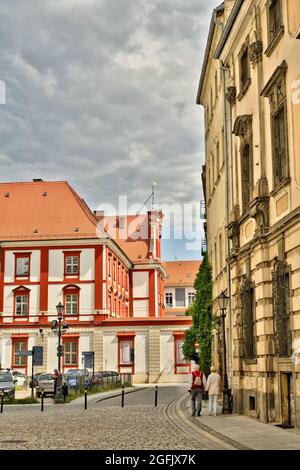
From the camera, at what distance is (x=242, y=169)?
23.4 m

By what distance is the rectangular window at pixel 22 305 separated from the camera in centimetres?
6650

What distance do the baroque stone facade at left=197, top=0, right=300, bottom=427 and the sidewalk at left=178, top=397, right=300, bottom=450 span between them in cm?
56

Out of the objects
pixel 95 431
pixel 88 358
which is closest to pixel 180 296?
pixel 88 358

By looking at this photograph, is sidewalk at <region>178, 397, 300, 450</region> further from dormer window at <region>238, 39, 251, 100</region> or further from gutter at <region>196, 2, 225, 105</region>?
gutter at <region>196, 2, 225, 105</region>

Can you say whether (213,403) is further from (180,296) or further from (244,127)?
(180,296)

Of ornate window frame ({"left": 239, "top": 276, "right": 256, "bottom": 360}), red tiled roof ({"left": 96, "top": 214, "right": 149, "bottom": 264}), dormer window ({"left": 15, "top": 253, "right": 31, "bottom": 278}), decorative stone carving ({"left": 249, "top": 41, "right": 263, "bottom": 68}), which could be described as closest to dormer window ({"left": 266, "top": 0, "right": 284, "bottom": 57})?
decorative stone carving ({"left": 249, "top": 41, "right": 263, "bottom": 68})

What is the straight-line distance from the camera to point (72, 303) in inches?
2608

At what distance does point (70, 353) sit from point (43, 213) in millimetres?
14794

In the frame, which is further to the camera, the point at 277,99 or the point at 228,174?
the point at 228,174

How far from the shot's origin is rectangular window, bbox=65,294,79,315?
6594 centimetres

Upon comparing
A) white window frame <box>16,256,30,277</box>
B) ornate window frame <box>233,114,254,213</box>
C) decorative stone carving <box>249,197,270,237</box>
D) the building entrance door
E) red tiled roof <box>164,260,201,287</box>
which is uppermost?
red tiled roof <box>164,260,201,287</box>

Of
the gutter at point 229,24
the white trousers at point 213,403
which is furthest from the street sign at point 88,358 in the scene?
the gutter at point 229,24

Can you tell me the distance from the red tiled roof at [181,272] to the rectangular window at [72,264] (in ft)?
155

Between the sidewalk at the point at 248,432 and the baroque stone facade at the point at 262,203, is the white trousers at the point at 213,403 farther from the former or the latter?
the baroque stone facade at the point at 262,203
